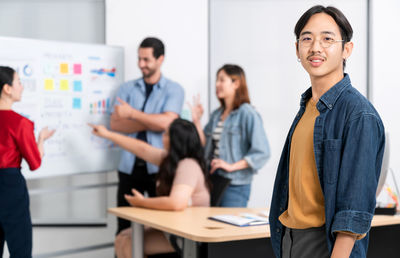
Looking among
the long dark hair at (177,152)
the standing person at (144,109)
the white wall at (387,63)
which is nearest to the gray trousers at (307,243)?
the long dark hair at (177,152)

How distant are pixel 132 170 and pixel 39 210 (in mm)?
1631

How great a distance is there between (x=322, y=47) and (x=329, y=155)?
29cm

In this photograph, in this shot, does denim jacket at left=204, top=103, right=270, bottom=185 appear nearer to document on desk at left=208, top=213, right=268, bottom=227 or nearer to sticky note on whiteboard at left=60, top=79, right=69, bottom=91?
document on desk at left=208, top=213, right=268, bottom=227

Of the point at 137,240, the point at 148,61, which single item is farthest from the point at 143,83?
the point at 137,240

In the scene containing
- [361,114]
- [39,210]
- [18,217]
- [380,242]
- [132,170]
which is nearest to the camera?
[361,114]

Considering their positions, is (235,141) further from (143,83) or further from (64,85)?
(64,85)

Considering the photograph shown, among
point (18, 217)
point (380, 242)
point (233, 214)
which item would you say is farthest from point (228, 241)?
point (18, 217)

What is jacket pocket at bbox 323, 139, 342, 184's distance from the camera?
121 centimetres

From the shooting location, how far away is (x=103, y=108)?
374cm

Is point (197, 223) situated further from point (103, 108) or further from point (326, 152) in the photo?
point (103, 108)

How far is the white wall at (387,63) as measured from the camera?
450 centimetres

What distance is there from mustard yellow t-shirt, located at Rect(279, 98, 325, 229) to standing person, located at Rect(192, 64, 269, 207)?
6.12ft

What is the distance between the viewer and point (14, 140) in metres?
2.79

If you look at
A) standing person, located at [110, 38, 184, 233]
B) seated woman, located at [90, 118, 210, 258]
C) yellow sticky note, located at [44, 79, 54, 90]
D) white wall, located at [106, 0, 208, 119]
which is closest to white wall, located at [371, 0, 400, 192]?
white wall, located at [106, 0, 208, 119]
